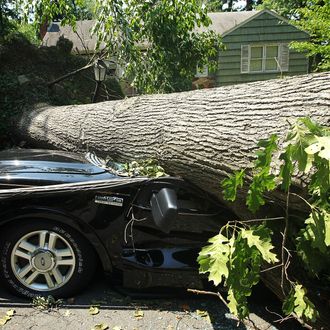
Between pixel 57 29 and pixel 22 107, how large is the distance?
63.0 ft

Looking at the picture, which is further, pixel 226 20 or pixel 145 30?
pixel 226 20

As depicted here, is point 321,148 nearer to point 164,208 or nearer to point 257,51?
point 164,208

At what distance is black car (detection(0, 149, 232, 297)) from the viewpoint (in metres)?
3.15

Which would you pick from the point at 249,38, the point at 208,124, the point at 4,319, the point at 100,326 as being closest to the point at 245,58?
the point at 249,38

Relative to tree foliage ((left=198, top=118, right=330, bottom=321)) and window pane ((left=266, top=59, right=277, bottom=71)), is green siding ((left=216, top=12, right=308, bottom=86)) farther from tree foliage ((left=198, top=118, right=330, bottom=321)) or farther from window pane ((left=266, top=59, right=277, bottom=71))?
tree foliage ((left=198, top=118, right=330, bottom=321))

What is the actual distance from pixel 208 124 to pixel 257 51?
17240mm

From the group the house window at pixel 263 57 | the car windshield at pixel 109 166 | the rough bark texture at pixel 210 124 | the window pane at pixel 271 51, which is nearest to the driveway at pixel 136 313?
the rough bark texture at pixel 210 124

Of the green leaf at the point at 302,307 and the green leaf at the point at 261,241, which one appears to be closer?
the green leaf at the point at 261,241

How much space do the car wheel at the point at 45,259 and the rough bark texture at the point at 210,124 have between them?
101 centimetres

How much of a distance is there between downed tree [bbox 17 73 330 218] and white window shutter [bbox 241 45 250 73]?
1497cm

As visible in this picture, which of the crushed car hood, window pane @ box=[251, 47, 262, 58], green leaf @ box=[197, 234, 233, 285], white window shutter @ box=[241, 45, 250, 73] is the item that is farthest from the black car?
window pane @ box=[251, 47, 262, 58]

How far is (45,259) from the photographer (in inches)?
126

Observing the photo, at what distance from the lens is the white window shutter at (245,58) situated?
19.0 meters

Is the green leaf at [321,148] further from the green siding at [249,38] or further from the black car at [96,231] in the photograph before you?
the green siding at [249,38]
